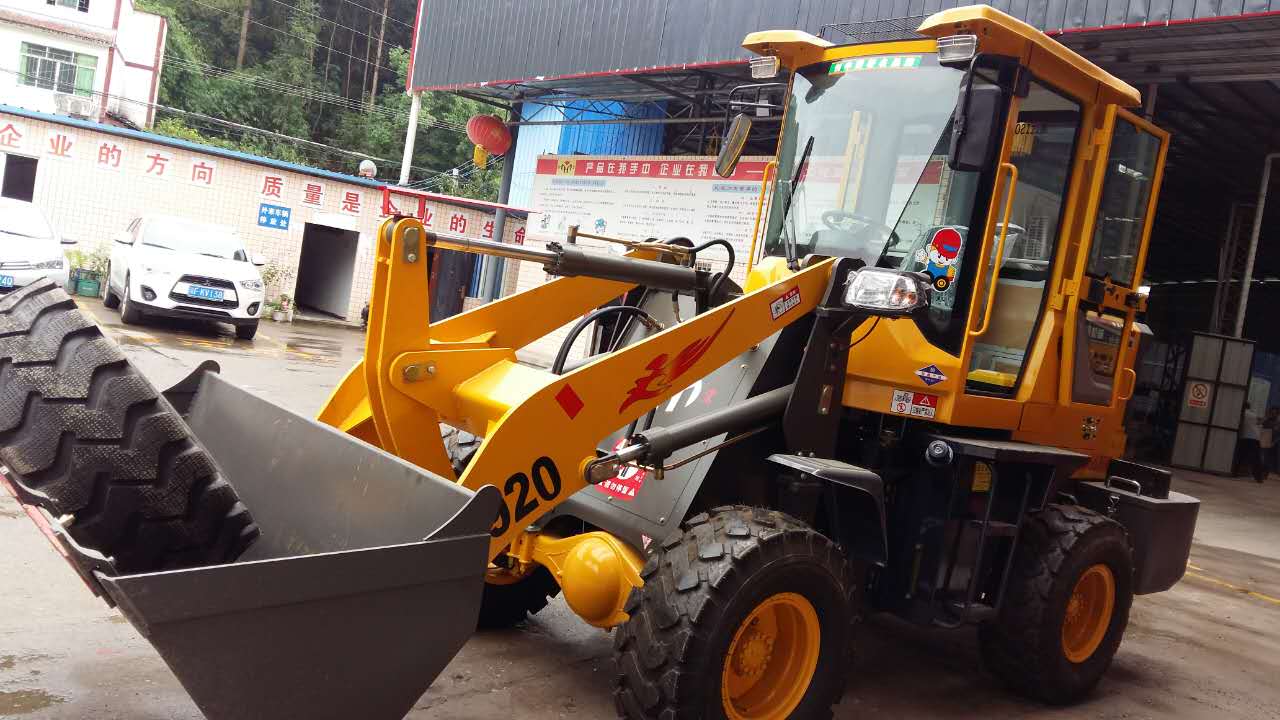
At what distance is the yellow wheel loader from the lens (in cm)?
273

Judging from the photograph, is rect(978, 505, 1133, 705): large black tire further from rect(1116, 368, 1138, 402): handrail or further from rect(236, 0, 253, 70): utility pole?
rect(236, 0, 253, 70): utility pole

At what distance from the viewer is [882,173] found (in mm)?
4281

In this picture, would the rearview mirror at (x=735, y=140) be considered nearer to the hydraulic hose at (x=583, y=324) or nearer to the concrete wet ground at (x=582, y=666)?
the hydraulic hose at (x=583, y=324)

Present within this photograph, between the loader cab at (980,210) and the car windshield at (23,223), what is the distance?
11.5 meters

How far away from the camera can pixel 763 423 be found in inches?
157

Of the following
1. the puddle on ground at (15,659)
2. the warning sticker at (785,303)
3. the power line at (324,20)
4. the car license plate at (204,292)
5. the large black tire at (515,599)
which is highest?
the power line at (324,20)

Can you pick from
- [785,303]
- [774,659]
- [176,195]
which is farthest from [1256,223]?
[176,195]

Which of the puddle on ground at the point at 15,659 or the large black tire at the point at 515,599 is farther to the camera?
the large black tire at the point at 515,599

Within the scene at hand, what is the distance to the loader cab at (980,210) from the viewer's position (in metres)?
4.09

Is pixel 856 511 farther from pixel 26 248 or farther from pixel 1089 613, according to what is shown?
pixel 26 248

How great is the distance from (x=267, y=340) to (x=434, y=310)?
8.55 m

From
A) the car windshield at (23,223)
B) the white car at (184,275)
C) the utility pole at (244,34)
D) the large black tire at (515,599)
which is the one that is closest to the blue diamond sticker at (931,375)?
the large black tire at (515,599)

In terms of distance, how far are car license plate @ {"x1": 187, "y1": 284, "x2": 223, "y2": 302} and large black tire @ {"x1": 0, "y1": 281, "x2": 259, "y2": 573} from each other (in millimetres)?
11911

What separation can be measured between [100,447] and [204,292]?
40.7ft
